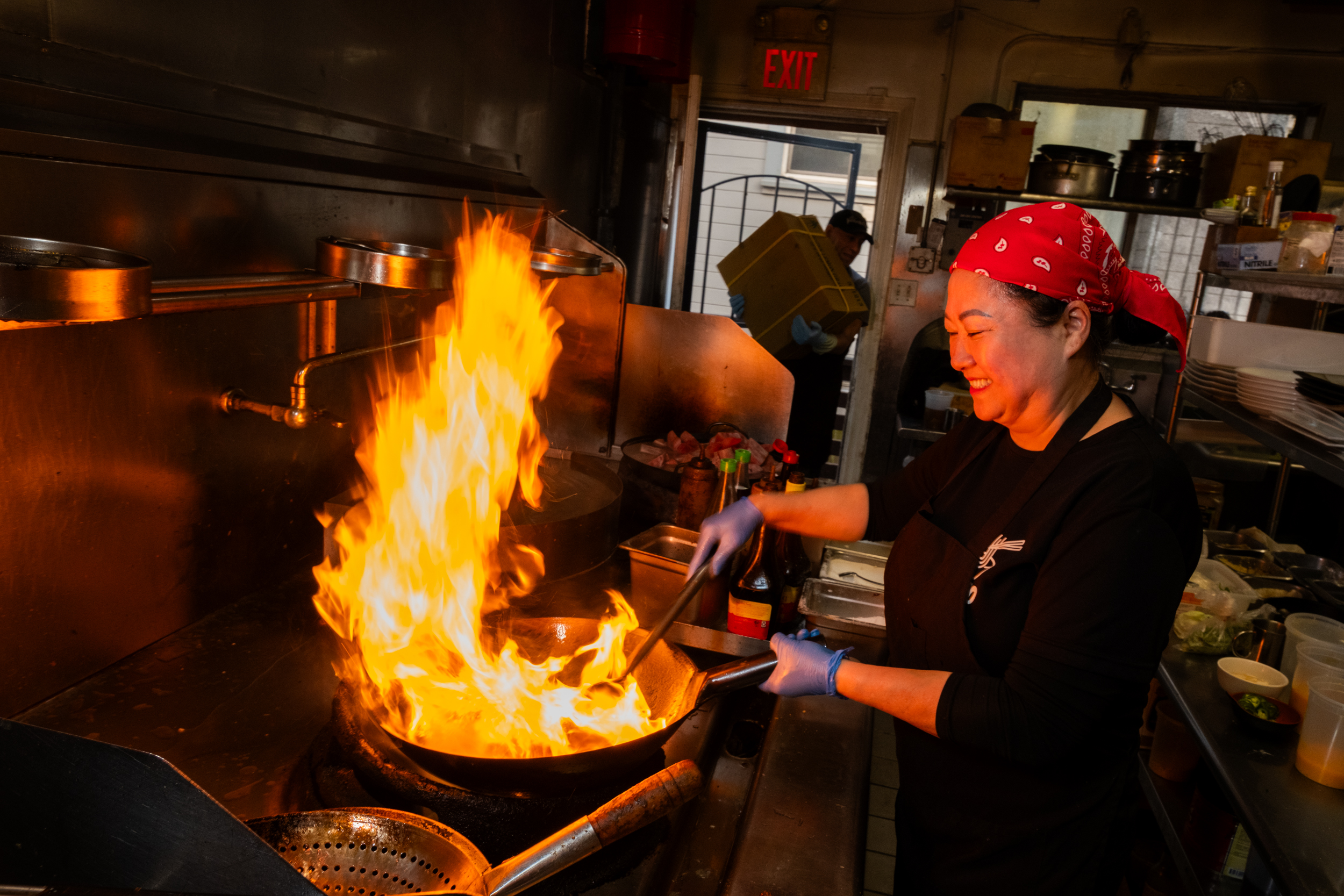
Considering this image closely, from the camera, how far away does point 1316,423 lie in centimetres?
236

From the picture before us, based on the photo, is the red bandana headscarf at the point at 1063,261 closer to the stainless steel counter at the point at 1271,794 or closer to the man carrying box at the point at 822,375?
the stainless steel counter at the point at 1271,794

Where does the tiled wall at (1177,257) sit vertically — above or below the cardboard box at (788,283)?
above

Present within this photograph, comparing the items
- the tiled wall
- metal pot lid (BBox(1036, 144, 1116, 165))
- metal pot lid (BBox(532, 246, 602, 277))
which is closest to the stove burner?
metal pot lid (BBox(532, 246, 602, 277))

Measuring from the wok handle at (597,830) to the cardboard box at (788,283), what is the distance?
3.62 m

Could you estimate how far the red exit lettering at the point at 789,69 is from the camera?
5602mm

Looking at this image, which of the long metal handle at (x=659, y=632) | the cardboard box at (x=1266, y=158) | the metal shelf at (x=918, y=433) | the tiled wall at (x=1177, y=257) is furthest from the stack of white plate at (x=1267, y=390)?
the tiled wall at (x=1177, y=257)

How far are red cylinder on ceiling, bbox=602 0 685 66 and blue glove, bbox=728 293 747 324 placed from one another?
4.51ft

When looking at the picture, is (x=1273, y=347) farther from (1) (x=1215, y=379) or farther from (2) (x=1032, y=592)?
(2) (x=1032, y=592)

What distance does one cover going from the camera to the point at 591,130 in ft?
14.6

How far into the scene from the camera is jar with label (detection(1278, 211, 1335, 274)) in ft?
9.09

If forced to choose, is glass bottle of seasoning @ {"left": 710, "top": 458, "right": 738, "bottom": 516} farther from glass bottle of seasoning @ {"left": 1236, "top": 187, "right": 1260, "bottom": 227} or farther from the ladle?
glass bottle of seasoning @ {"left": 1236, "top": 187, "right": 1260, "bottom": 227}

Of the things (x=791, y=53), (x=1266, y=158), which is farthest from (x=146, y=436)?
(x=1266, y=158)

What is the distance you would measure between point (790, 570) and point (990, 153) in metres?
3.85

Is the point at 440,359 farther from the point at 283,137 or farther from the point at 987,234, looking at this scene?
the point at 987,234
